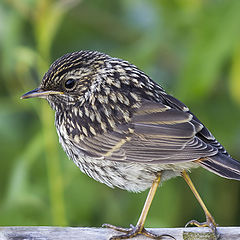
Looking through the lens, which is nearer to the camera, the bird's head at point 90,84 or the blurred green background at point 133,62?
the bird's head at point 90,84

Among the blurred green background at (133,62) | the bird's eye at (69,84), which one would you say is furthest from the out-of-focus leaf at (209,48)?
the bird's eye at (69,84)

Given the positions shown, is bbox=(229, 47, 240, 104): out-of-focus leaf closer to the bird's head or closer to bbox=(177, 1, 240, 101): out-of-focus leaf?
bbox=(177, 1, 240, 101): out-of-focus leaf

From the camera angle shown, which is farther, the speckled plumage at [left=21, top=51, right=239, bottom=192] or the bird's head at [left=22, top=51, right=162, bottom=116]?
the bird's head at [left=22, top=51, right=162, bottom=116]

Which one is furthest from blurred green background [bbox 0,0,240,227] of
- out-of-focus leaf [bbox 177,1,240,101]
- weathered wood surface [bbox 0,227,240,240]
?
weathered wood surface [bbox 0,227,240,240]

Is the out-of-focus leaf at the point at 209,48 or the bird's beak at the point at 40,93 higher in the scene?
the out-of-focus leaf at the point at 209,48

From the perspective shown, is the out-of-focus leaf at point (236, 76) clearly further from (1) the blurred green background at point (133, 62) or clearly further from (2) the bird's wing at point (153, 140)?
(2) the bird's wing at point (153, 140)

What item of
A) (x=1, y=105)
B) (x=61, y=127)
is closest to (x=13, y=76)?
(x=1, y=105)
